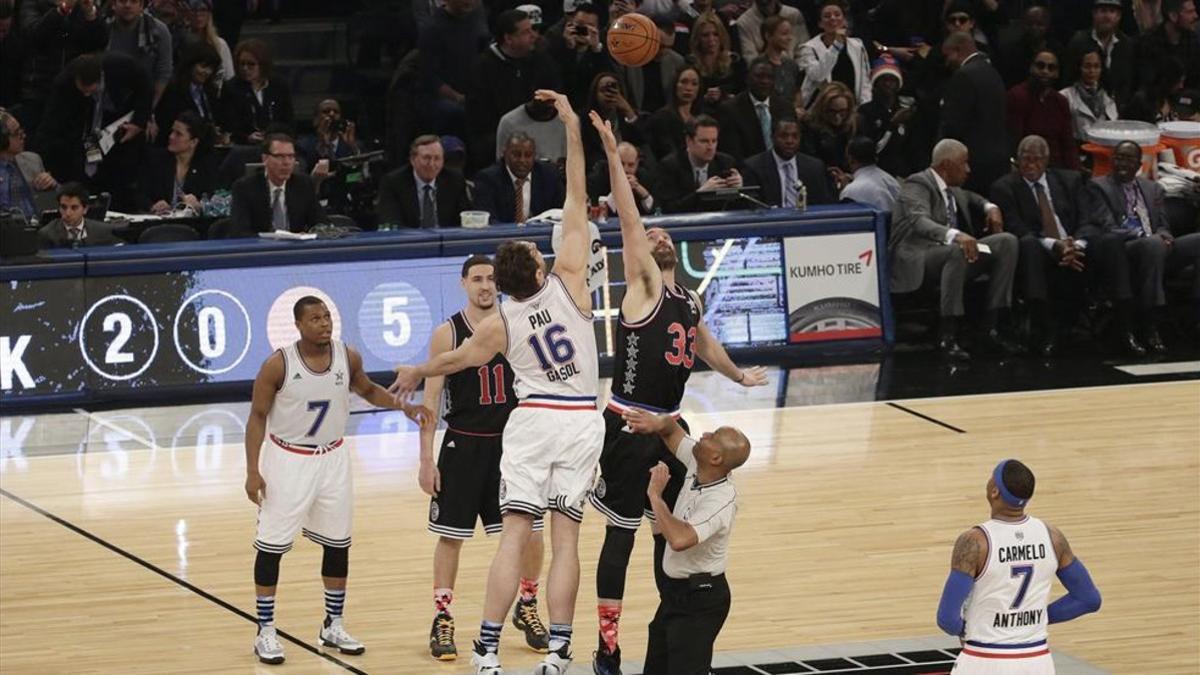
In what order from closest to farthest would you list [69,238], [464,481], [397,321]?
[464,481]
[69,238]
[397,321]

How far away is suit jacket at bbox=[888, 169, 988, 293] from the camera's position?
58.0 ft

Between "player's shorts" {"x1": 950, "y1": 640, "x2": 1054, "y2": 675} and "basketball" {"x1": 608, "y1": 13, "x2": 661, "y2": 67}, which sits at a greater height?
"basketball" {"x1": 608, "y1": 13, "x2": 661, "y2": 67}

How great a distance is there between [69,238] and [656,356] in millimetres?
8045

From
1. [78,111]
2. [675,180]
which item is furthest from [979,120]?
[78,111]

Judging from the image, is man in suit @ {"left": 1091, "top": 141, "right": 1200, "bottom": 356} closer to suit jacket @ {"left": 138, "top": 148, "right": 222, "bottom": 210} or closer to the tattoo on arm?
suit jacket @ {"left": 138, "top": 148, "right": 222, "bottom": 210}

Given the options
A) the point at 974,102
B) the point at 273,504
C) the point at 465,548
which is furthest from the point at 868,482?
the point at 974,102

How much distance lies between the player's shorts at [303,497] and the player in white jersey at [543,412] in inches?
28.6

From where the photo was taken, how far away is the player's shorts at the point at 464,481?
10.2 meters

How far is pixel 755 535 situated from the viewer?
40.8 ft

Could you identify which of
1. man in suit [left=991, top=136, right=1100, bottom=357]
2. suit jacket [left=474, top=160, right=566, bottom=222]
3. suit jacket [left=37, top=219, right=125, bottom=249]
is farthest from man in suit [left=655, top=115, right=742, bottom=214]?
suit jacket [left=37, top=219, right=125, bottom=249]

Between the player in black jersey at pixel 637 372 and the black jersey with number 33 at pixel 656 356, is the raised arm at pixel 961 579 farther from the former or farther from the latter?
the black jersey with number 33 at pixel 656 356

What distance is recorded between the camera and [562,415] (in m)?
9.66

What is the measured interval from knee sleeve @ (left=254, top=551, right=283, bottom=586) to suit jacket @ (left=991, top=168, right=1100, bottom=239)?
957 centimetres

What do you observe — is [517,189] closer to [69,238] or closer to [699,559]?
[69,238]
